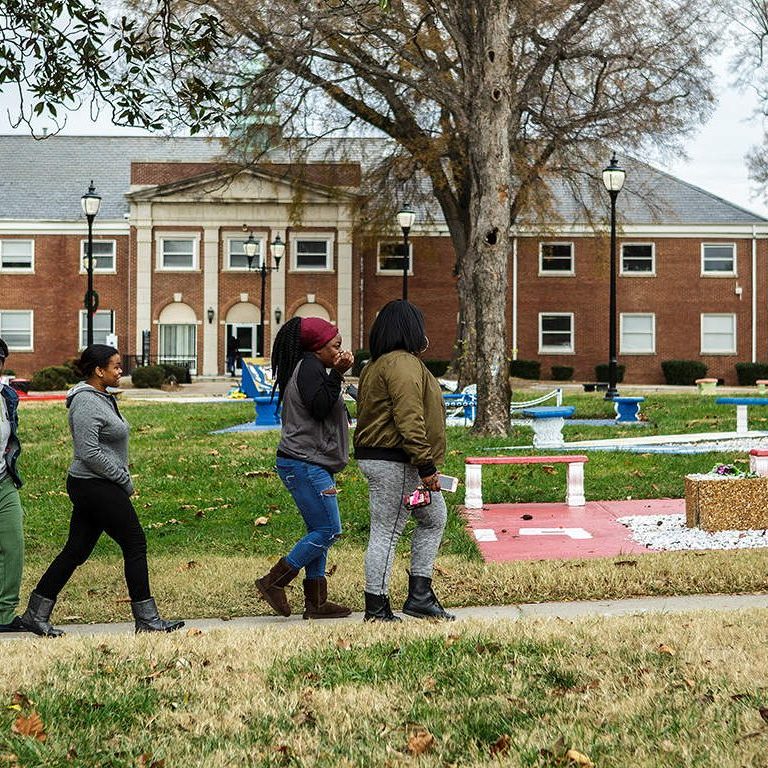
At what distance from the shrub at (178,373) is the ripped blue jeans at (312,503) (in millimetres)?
33401

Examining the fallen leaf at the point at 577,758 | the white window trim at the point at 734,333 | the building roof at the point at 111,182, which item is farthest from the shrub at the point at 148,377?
the fallen leaf at the point at 577,758

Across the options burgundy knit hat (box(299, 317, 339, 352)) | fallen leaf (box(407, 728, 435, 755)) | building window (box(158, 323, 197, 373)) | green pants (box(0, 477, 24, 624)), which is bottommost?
fallen leaf (box(407, 728, 435, 755))

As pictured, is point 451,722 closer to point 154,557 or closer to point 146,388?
point 154,557

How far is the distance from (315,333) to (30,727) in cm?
308

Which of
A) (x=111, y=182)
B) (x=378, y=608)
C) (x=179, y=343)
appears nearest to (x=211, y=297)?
(x=179, y=343)

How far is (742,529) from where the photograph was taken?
33.8 ft

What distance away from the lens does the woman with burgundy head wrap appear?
723 cm

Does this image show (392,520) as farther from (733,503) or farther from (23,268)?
(23,268)

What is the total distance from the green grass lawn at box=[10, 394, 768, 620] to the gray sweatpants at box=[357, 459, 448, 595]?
40.9 inches

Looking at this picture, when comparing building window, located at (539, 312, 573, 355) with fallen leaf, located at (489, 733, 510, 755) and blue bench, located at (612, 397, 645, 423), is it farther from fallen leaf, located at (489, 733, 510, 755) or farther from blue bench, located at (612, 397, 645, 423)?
fallen leaf, located at (489, 733, 510, 755)

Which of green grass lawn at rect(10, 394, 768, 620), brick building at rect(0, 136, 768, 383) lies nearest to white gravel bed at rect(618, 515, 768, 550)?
green grass lawn at rect(10, 394, 768, 620)

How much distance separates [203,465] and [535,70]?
13.7 meters

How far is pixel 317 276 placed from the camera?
48.3 meters

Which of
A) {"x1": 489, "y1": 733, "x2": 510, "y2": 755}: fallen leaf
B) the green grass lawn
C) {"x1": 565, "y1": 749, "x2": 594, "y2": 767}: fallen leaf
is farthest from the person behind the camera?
the green grass lawn
